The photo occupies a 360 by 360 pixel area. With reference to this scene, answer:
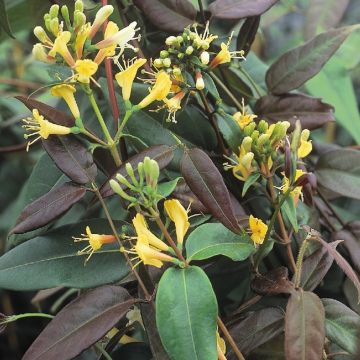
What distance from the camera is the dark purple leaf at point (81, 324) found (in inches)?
18.6

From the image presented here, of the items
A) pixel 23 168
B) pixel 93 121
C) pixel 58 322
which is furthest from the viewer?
pixel 23 168

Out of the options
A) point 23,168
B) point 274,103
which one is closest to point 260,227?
point 274,103

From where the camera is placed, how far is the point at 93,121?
0.77 meters

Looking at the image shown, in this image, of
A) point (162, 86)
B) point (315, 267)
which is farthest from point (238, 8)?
point (315, 267)

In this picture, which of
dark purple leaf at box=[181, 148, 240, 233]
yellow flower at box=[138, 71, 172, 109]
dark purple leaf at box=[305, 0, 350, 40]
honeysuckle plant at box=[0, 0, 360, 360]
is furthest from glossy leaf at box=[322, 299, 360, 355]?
dark purple leaf at box=[305, 0, 350, 40]

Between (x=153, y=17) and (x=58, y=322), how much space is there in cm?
33

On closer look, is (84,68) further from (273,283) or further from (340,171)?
(340,171)

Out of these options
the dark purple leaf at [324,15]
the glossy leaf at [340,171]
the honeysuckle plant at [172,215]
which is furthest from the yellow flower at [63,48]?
the dark purple leaf at [324,15]

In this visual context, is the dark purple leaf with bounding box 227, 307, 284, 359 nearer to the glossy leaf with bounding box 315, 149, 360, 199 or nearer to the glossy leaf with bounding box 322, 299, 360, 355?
the glossy leaf with bounding box 322, 299, 360, 355

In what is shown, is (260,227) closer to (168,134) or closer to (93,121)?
(168,134)

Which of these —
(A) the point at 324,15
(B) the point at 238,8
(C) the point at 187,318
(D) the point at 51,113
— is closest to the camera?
(C) the point at 187,318

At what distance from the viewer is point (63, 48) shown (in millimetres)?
496

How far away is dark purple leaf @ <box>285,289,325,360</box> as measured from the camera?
1.50ft

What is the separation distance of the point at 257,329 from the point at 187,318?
114 millimetres
